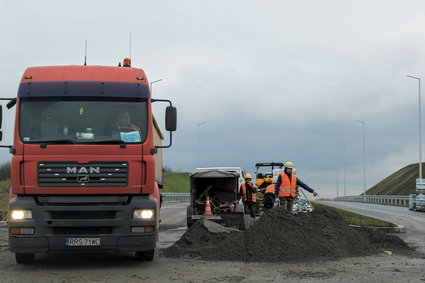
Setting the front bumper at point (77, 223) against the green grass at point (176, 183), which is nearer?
the front bumper at point (77, 223)

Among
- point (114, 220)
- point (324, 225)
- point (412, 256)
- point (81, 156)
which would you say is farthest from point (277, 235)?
point (81, 156)

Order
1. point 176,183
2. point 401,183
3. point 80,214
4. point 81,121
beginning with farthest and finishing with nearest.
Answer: point 176,183, point 401,183, point 81,121, point 80,214

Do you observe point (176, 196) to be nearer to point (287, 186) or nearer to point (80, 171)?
point (287, 186)

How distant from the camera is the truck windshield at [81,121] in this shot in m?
9.52

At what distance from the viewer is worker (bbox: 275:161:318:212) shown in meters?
16.1

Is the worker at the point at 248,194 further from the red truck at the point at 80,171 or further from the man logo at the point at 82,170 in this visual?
the man logo at the point at 82,170

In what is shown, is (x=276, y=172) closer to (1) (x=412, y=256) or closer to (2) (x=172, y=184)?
(1) (x=412, y=256)

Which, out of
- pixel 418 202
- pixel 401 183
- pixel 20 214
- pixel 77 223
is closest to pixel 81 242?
pixel 77 223

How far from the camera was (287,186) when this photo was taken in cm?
1616

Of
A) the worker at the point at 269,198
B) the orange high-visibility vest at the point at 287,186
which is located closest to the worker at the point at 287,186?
the orange high-visibility vest at the point at 287,186

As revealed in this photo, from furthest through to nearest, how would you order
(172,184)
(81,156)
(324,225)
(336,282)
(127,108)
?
1. (172,184)
2. (324,225)
3. (127,108)
4. (81,156)
5. (336,282)

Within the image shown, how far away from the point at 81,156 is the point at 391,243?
26.7ft

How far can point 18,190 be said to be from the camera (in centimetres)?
933

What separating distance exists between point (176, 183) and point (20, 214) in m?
72.0
